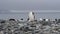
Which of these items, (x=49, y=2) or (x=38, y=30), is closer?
(x=38, y=30)

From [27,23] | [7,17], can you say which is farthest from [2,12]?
[27,23]

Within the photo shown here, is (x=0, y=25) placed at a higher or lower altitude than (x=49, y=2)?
lower

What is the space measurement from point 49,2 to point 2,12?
12.6 inches

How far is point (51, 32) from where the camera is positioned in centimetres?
46

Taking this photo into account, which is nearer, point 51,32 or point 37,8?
point 51,32

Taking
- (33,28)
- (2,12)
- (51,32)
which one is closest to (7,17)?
(2,12)

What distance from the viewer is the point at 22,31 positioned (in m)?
0.46

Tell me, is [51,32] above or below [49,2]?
below

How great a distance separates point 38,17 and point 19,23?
14 centimetres

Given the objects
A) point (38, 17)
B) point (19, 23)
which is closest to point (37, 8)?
point (38, 17)

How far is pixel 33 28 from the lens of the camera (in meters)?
0.48

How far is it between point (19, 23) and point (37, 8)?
0.18m

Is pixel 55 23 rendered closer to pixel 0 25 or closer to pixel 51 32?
pixel 51 32

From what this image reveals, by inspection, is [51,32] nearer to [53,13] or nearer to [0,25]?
[53,13]
